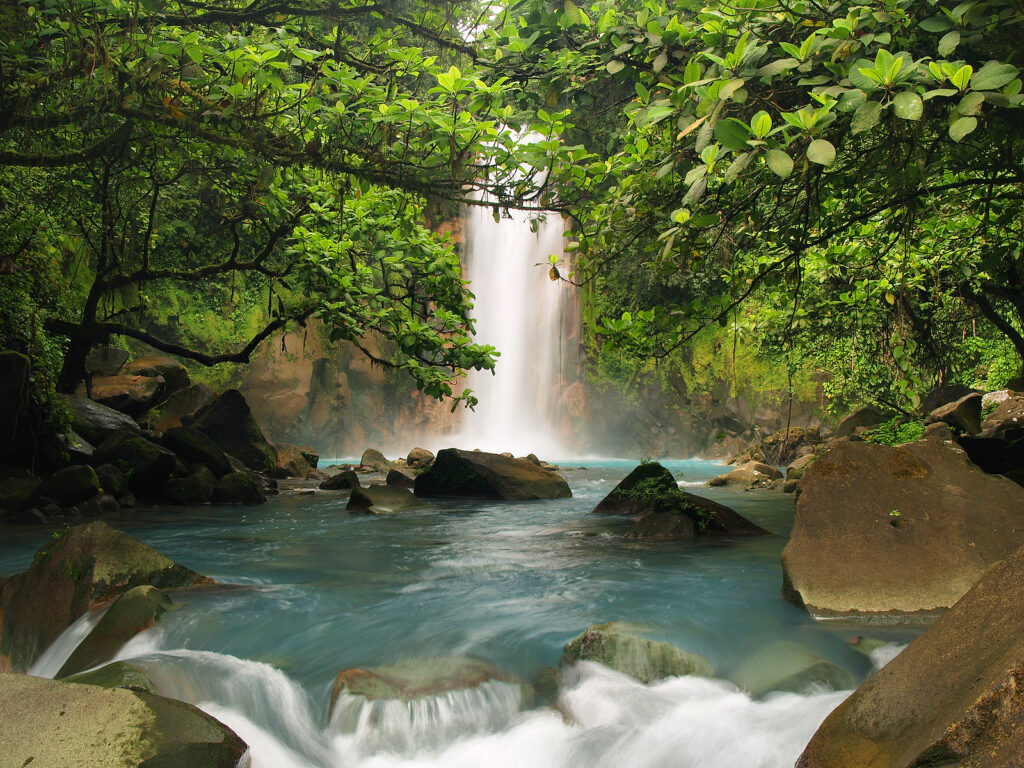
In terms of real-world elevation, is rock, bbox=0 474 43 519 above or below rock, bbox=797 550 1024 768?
below

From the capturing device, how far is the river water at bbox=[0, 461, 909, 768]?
3387mm

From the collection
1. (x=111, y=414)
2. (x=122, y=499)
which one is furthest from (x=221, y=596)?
(x=111, y=414)

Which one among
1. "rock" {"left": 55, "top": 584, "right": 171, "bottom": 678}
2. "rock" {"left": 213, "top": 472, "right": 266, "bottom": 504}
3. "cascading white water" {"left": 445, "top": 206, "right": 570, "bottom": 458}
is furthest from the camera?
"cascading white water" {"left": 445, "top": 206, "right": 570, "bottom": 458}

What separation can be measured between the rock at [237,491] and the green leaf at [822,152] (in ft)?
33.5

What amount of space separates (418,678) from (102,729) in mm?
1639

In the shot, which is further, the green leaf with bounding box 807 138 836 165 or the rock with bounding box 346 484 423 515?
the rock with bounding box 346 484 423 515

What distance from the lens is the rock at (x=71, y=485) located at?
29.5 feet

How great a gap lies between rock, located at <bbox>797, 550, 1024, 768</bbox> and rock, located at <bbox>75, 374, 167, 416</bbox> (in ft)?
43.6

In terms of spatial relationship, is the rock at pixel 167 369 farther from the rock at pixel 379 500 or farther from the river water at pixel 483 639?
the river water at pixel 483 639

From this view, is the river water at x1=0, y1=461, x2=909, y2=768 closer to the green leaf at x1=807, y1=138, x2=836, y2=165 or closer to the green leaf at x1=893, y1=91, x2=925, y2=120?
the green leaf at x1=807, y1=138, x2=836, y2=165

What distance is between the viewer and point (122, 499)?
1002 cm

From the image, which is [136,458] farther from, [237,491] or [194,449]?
[237,491]

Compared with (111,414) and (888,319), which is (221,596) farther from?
(888,319)

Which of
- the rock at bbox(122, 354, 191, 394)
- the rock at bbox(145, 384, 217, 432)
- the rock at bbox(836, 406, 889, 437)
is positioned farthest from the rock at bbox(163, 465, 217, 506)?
the rock at bbox(836, 406, 889, 437)
